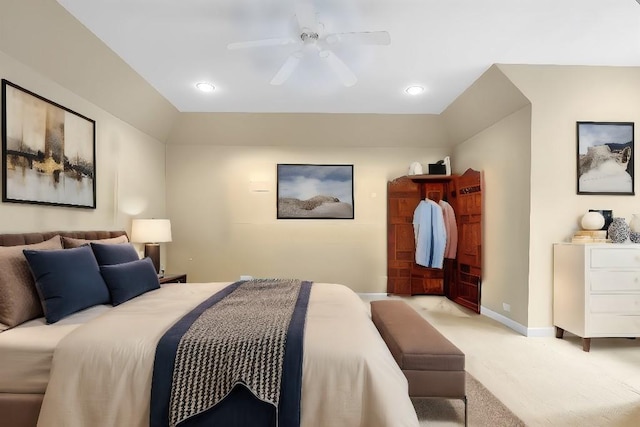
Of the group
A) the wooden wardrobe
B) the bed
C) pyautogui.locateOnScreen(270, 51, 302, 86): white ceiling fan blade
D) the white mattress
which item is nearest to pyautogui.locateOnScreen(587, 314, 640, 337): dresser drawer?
the wooden wardrobe

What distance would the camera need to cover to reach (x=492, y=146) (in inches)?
168

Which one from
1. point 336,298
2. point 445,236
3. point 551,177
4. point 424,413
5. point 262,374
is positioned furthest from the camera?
point 445,236

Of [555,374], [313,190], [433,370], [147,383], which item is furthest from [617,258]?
[147,383]

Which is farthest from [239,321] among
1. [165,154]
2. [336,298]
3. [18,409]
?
[165,154]

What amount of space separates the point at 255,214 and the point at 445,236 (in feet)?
9.36

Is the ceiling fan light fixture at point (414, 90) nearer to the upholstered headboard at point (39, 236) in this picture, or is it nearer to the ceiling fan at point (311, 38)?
the ceiling fan at point (311, 38)

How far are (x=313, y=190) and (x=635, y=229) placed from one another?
12.5 ft

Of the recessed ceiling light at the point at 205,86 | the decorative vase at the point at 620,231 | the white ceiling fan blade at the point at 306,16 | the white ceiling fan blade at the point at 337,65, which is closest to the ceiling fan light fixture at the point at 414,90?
the white ceiling fan blade at the point at 337,65

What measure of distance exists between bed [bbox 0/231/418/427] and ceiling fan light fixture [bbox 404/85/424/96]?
3.17 metres

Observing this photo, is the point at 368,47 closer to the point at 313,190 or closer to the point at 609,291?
the point at 313,190

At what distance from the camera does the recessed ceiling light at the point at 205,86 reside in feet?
13.0

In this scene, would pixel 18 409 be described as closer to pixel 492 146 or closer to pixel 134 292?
pixel 134 292

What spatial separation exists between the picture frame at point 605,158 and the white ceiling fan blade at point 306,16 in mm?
2955

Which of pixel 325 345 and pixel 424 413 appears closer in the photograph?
pixel 325 345
